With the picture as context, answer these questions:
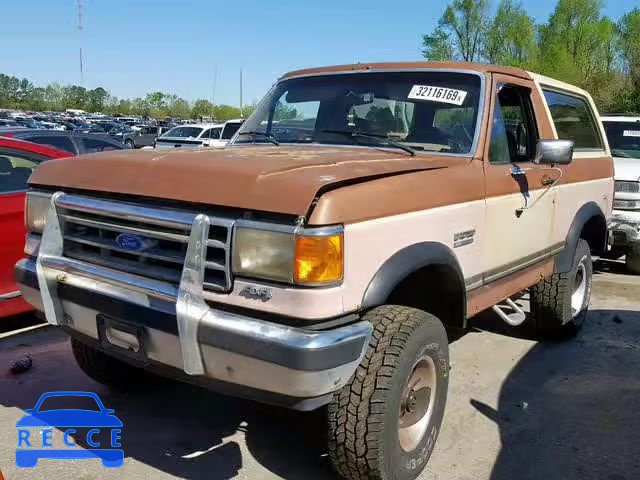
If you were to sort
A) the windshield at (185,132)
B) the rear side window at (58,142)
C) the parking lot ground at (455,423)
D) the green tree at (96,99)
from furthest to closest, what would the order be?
the green tree at (96,99) < the windshield at (185,132) < the rear side window at (58,142) < the parking lot ground at (455,423)

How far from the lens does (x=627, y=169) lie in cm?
748

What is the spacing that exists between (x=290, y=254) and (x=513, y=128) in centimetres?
245

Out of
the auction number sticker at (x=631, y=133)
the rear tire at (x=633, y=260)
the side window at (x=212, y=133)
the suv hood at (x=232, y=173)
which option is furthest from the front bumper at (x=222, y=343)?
the side window at (x=212, y=133)

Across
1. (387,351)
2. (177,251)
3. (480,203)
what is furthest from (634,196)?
(177,251)

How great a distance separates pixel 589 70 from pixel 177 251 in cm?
4144

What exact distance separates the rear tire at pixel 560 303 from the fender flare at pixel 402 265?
202 cm

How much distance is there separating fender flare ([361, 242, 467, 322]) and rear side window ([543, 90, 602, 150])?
2172 millimetres

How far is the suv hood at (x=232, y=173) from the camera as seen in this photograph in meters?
2.39

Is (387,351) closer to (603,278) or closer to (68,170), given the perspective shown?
(68,170)

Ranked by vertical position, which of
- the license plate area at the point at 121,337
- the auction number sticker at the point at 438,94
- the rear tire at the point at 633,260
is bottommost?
the rear tire at the point at 633,260

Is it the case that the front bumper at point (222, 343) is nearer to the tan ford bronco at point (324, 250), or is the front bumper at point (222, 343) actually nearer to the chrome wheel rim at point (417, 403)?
the tan ford bronco at point (324, 250)

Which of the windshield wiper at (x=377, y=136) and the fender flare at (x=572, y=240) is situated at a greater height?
the windshield wiper at (x=377, y=136)

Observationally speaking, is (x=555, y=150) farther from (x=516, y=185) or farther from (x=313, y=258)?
(x=313, y=258)

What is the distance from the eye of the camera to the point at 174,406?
3795 millimetres
